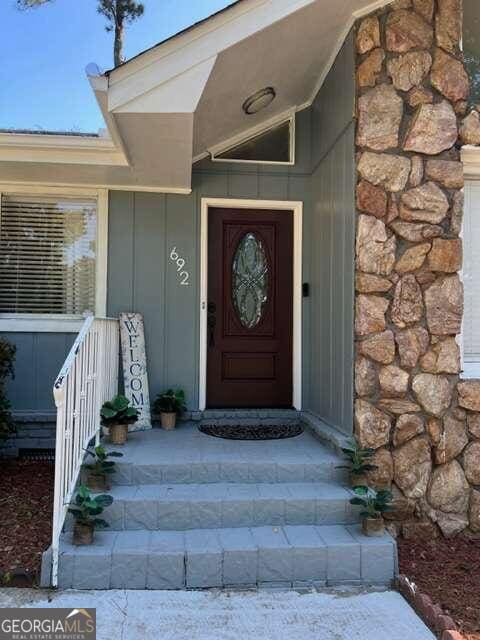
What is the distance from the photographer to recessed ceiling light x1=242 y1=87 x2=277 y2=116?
151 inches

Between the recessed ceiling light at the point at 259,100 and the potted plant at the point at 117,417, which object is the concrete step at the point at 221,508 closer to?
the potted plant at the point at 117,417

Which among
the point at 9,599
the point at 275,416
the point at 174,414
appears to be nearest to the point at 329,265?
the point at 275,416

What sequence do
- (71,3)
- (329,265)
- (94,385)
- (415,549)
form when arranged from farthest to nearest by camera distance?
(71,3) → (329,265) → (94,385) → (415,549)

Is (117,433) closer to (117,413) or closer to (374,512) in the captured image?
(117,413)

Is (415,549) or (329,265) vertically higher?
(329,265)

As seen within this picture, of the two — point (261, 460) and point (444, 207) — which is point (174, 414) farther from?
point (444, 207)

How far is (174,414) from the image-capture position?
411cm

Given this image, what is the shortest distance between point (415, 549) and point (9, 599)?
223 centimetres

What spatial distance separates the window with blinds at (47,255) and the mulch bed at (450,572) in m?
3.05

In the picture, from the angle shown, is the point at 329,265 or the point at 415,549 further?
the point at 329,265

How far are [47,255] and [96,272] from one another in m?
0.45

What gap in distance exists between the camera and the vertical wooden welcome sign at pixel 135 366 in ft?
13.5

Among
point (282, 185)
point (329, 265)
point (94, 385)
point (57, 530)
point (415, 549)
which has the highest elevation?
point (282, 185)

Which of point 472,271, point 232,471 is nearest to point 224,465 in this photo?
point 232,471
